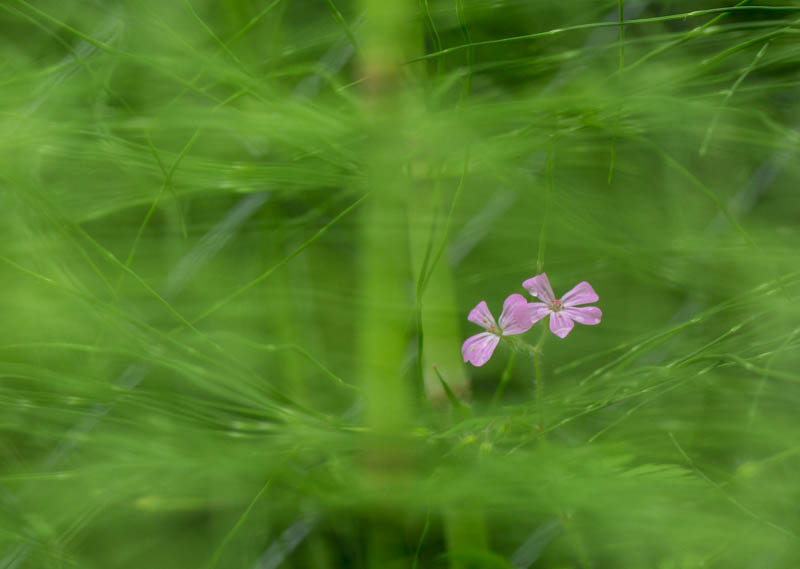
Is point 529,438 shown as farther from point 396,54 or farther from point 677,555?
point 396,54

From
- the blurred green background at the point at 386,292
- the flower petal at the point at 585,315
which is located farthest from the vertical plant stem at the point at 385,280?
the flower petal at the point at 585,315

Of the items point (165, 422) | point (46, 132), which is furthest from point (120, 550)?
point (46, 132)

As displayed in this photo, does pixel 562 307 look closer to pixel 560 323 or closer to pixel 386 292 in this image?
pixel 560 323

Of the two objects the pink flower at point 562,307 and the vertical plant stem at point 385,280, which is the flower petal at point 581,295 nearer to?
the pink flower at point 562,307

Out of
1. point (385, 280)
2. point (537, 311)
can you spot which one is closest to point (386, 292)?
point (385, 280)

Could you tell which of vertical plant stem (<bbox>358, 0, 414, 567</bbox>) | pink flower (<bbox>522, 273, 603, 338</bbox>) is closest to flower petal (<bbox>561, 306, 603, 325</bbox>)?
pink flower (<bbox>522, 273, 603, 338</bbox>)

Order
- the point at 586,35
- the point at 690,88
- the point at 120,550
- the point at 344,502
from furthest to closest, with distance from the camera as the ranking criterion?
the point at 586,35
the point at 690,88
the point at 120,550
the point at 344,502
